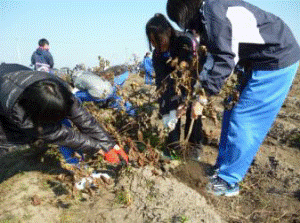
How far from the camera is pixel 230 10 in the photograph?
2.11m

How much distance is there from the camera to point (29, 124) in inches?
89.3

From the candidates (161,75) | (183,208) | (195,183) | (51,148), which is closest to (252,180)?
(195,183)

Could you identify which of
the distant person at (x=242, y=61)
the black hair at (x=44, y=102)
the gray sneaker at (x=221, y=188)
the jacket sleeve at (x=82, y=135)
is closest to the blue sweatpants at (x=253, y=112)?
the distant person at (x=242, y=61)

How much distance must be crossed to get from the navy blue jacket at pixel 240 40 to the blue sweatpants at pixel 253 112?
3.5 inches

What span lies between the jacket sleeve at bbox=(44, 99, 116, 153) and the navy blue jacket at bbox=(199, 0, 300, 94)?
1.01 metres

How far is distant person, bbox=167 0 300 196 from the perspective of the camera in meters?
2.11

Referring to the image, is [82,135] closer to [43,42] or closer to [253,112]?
[253,112]

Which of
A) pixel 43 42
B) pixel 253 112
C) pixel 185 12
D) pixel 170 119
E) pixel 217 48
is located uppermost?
pixel 185 12

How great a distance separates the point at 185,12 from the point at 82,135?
1246mm

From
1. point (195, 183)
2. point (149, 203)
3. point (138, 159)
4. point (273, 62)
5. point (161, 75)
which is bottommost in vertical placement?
point (195, 183)

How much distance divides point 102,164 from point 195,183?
860mm

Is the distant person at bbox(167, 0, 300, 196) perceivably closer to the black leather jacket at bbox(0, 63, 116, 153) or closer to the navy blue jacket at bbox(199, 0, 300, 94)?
the navy blue jacket at bbox(199, 0, 300, 94)

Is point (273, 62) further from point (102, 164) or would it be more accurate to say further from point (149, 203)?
point (102, 164)

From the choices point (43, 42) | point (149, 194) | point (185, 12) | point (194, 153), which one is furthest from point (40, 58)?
point (185, 12)
